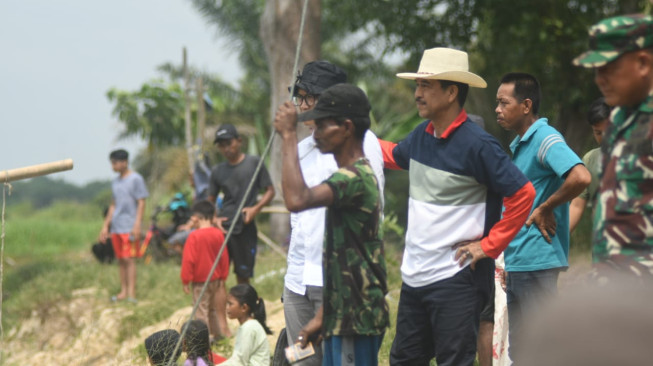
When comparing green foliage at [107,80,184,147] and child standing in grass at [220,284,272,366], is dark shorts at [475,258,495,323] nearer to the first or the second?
child standing in grass at [220,284,272,366]

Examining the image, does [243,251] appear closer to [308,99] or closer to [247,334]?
[247,334]

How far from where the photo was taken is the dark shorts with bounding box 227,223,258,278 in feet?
26.4

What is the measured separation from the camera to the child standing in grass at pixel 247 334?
242 inches

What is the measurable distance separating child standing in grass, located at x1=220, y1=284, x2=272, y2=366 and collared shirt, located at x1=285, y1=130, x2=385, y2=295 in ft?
4.99

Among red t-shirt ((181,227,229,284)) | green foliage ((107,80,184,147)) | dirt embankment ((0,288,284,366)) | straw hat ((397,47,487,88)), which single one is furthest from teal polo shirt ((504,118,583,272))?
green foliage ((107,80,184,147))

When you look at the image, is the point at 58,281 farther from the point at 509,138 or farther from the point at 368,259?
the point at 368,259

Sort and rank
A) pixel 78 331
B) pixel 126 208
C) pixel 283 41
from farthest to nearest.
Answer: pixel 283 41, pixel 78 331, pixel 126 208

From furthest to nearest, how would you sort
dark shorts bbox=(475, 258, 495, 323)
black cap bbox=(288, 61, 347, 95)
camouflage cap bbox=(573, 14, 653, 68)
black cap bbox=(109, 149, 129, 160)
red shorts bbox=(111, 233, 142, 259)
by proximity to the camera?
red shorts bbox=(111, 233, 142, 259) < black cap bbox=(109, 149, 129, 160) < black cap bbox=(288, 61, 347, 95) < dark shorts bbox=(475, 258, 495, 323) < camouflage cap bbox=(573, 14, 653, 68)

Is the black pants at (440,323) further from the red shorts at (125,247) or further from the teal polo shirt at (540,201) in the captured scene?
the red shorts at (125,247)

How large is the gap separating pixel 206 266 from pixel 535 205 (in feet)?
11.7

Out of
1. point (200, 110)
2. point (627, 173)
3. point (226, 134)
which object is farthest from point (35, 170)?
point (200, 110)

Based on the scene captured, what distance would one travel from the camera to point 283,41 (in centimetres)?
1348

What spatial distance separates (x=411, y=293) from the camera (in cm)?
420

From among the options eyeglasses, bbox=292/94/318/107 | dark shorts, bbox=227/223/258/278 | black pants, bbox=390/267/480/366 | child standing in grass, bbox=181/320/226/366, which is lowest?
child standing in grass, bbox=181/320/226/366
